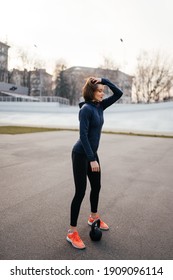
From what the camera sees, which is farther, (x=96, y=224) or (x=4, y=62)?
(x=4, y=62)

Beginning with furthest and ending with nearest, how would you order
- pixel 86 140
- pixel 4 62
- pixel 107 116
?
pixel 4 62 < pixel 107 116 < pixel 86 140

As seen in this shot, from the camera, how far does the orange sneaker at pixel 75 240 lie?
2969 millimetres

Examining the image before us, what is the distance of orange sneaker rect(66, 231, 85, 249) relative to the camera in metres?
2.97

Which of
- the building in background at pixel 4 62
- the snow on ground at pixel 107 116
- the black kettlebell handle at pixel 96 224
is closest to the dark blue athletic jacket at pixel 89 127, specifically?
the black kettlebell handle at pixel 96 224

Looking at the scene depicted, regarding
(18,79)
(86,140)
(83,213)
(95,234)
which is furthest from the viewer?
(18,79)

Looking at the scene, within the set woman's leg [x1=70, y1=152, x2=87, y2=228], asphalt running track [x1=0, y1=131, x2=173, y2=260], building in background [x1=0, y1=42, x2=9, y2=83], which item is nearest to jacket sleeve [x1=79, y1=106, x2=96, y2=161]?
woman's leg [x1=70, y1=152, x2=87, y2=228]

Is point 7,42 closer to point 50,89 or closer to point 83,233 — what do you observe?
point 50,89

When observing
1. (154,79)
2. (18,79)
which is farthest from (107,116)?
(18,79)

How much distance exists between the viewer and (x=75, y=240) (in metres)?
3.03

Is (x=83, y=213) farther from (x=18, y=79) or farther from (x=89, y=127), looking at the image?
(x=18, y=79)

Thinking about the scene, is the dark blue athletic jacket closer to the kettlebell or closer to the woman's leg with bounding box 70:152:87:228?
the woman's leg with bounding box 70:152:87:228

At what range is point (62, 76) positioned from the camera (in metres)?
70.9
